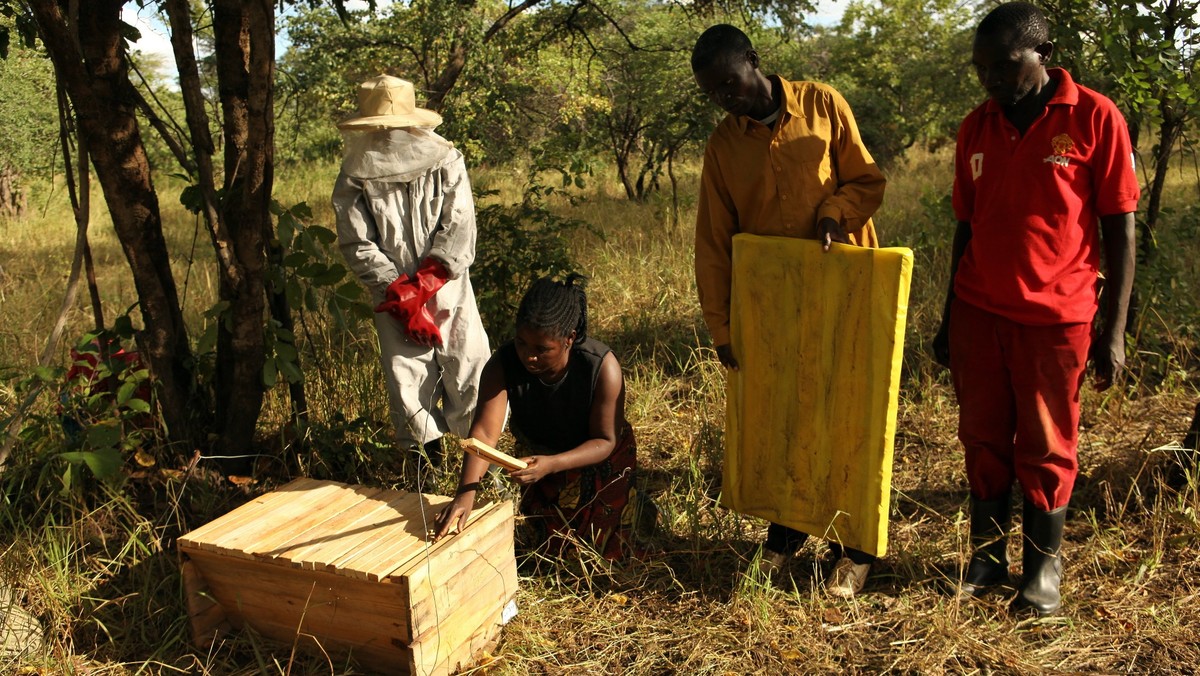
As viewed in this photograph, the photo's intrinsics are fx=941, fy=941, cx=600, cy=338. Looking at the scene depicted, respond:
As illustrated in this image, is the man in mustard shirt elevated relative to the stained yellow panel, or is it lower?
elevated

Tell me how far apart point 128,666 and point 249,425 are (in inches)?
43.9

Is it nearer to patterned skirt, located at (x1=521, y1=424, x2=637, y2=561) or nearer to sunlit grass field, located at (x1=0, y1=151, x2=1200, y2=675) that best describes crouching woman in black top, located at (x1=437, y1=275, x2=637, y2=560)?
patterned skirt, located at (x1=521, y1=424, x2=637, y2=561)

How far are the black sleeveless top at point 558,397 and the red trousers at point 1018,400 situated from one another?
1.13 m

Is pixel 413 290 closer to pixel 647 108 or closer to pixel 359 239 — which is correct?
pixel 359 239

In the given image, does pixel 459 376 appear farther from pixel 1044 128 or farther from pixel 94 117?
pixel 1044 128

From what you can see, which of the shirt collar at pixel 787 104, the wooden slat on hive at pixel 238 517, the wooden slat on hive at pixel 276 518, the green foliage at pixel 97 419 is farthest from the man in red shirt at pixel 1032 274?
the green foliage at pixel 97 419

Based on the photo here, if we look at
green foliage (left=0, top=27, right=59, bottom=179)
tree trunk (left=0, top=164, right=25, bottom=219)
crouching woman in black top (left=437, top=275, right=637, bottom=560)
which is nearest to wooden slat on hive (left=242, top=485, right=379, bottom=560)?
crouching woman in black top (left=437, top=275, right=637, bottom=560)

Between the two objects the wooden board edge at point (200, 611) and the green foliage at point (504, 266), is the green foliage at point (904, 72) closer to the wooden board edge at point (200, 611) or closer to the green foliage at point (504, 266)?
the green foliage at point (504, 266)

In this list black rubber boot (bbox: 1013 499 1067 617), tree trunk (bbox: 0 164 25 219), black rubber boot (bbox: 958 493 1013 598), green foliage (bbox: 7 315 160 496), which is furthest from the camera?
tree trunk (bbox: 0 164 25 219)

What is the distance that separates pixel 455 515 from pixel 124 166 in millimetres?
1892

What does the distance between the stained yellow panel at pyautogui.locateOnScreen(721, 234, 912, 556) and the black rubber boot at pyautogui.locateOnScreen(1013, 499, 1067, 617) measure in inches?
16.7

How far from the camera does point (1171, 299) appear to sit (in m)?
4.48

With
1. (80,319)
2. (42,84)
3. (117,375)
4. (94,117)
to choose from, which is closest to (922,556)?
(117,375)

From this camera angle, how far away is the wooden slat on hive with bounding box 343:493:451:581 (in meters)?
Answer: 2.51
